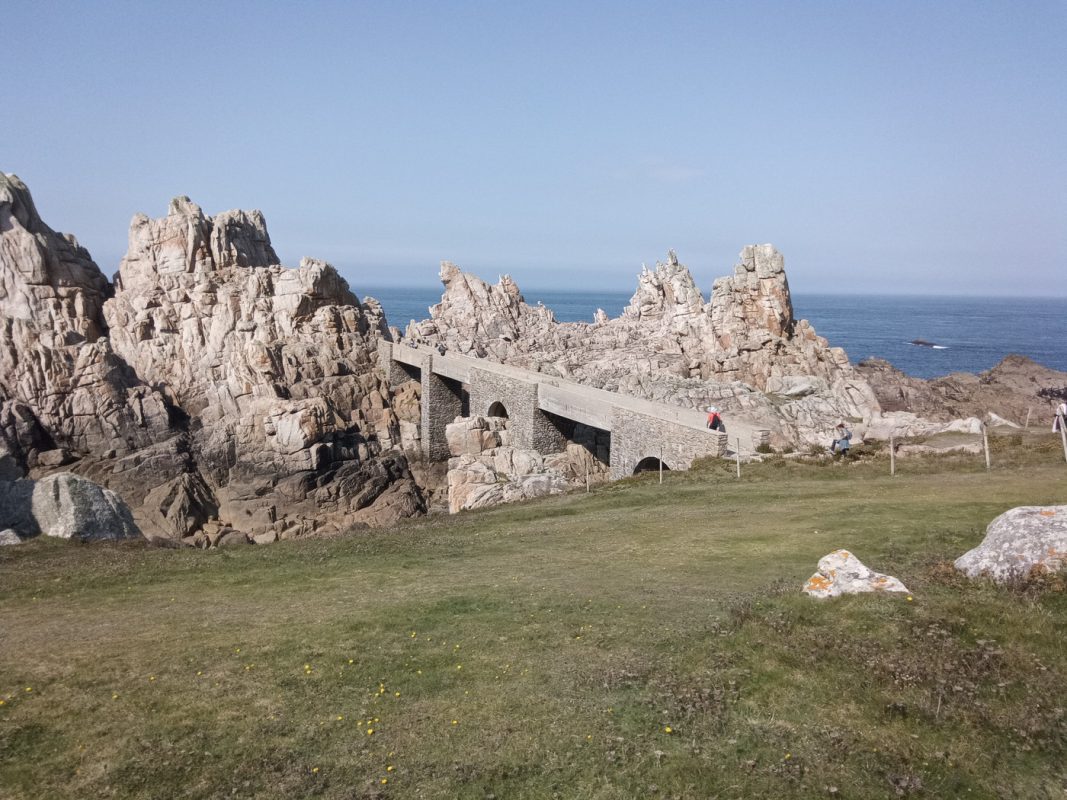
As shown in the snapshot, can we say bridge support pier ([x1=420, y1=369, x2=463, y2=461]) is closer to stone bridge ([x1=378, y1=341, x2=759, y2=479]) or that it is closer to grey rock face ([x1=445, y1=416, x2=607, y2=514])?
stone bridge ([x1=378, y1=341, x2=759, y2=479])

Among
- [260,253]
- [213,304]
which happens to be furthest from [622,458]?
[260,253]

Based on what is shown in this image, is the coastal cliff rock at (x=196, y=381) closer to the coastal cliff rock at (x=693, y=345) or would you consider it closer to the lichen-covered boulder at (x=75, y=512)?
the coastal cliff rock at (x=693, y=345)

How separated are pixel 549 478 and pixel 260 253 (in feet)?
138

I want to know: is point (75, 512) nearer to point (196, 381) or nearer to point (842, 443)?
point (842, 443)

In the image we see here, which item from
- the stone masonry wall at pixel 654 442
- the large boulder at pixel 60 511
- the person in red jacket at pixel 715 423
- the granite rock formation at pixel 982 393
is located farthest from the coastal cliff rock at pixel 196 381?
the granite rock formation at pixel 982 393

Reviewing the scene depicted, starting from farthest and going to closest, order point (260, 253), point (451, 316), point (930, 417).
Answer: point (451, 316) → point (260, 253) → point (930, 417)

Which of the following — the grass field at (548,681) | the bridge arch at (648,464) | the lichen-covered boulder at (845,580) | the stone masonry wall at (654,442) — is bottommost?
the bridge arch at (648,464)

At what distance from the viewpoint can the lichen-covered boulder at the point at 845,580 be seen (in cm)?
1210

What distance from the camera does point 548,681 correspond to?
34.9 feet

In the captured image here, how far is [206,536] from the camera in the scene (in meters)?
44.5

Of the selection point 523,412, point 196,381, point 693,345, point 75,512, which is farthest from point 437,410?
point 75,512

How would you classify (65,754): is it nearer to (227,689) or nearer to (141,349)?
(227,689)

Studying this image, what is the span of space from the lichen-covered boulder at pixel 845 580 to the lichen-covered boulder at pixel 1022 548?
156 cm

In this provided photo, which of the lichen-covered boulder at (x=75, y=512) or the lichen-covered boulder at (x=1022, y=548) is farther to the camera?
the lichen-covered boulder at (x=75, y=512)
